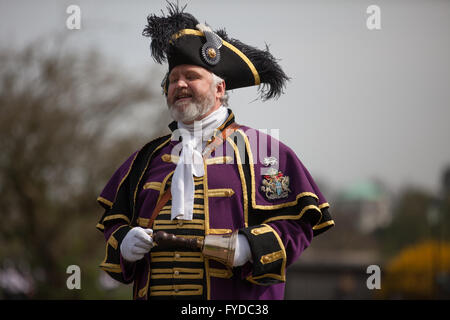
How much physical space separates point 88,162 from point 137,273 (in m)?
12.4

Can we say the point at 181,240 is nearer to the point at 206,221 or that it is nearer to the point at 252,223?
the point at 206,221

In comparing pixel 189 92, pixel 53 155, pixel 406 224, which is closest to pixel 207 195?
pixel 189 92

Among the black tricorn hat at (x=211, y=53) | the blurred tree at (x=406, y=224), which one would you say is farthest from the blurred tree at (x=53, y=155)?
the blurred tree at (x=406, y=224)

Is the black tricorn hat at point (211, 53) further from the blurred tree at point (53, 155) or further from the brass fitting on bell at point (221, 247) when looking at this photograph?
the blurred tree at point (53, 155)

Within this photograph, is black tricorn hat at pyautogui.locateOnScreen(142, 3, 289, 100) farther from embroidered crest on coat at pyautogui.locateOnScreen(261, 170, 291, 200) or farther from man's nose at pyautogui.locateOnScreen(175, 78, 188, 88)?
embroidered crest on coat at pyautogui.locateOnScreen(261, 170, 291, 200)

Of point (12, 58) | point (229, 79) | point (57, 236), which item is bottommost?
point (57, 236)

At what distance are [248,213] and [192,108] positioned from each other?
2.11 ft

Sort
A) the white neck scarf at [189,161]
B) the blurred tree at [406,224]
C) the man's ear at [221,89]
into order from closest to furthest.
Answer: the white neck scarf at [189,161] → the man's ear at [221,89] → the blurred tree at [406,224]

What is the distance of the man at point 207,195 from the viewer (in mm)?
3369

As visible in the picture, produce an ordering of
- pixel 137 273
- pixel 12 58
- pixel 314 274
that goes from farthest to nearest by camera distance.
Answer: pixel 314 274, pixel 12 58, pixel 137 273

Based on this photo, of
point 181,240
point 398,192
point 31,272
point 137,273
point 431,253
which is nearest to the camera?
point 181,240

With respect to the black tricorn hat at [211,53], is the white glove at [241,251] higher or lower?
lower

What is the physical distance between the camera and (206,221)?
11.2 feet
